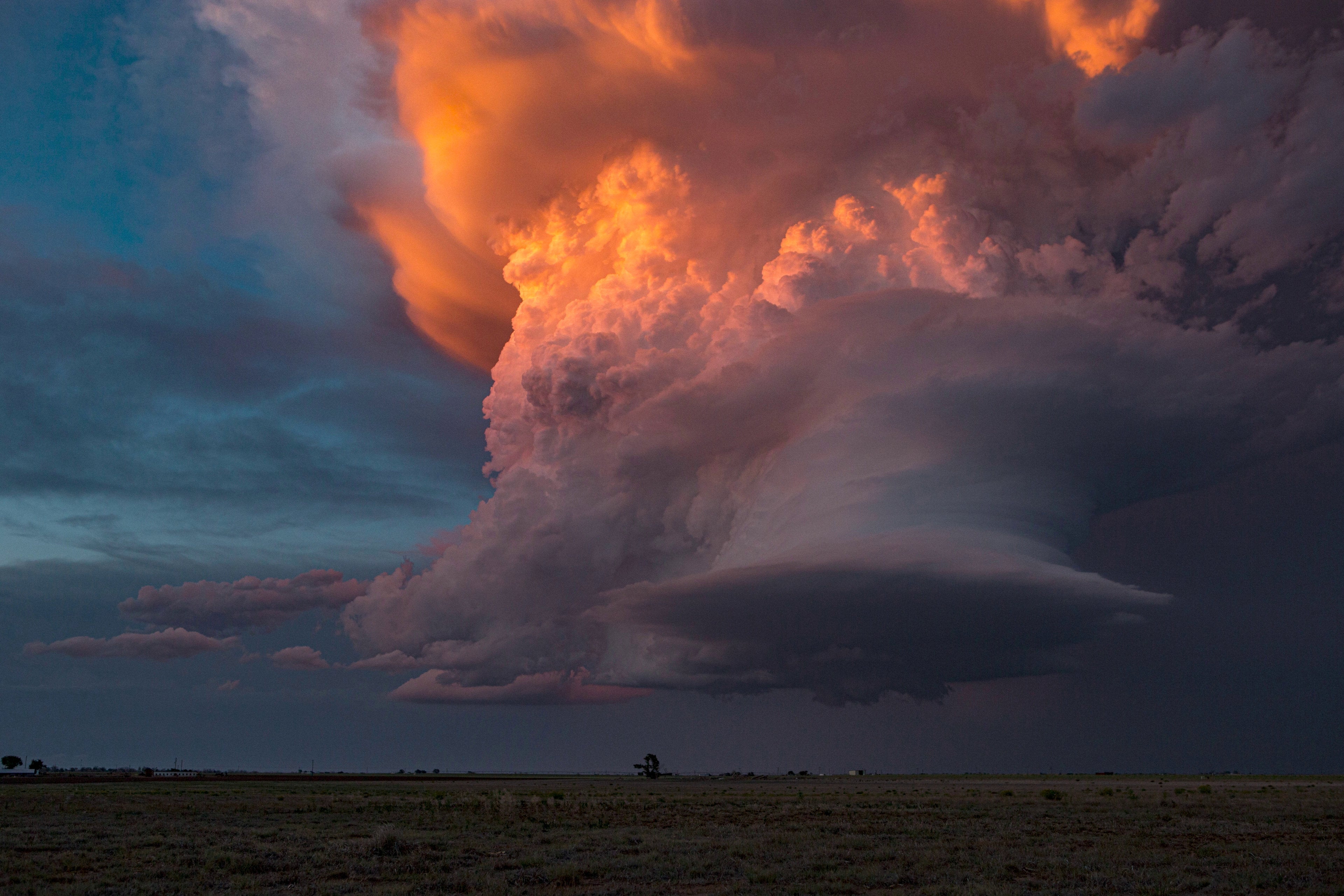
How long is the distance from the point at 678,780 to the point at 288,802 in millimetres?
106956

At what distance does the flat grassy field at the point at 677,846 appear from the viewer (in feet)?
93.0

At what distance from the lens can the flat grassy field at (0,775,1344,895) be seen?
2836 cm

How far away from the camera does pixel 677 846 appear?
3862 centimetres

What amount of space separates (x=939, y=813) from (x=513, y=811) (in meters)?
28.1

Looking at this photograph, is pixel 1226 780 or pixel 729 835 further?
pixel 1226 780

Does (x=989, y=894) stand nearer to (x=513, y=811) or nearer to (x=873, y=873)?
(x=873, y=873)

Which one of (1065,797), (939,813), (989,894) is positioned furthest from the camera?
(1065,797)

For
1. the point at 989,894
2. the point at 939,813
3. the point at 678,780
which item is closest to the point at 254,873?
the point at 989,894

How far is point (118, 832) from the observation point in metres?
45.7

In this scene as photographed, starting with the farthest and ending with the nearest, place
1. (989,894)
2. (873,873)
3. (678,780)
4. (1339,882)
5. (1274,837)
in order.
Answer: (678,780) < (1274,837) < (873,873) < (1339,882) < (989,894)

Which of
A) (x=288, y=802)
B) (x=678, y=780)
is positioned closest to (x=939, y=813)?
(x=288, y=802)

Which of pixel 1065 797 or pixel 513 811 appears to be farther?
pixel 1065 797

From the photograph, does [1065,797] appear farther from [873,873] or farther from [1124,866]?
[873,873]

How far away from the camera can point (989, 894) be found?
25.3 m
